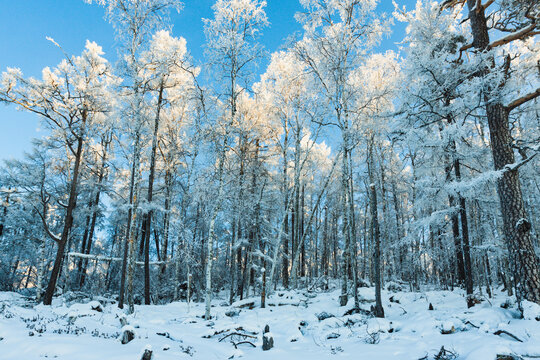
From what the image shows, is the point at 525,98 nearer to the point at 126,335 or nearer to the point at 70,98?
the point at 126,335

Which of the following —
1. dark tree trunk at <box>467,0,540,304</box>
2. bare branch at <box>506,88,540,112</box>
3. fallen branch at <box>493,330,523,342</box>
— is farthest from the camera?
bare branch at <box>506,88,540,112</box>

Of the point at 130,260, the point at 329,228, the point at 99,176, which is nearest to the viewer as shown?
the point at 130,260

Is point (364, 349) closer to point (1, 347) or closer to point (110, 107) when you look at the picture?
point (1, 347)

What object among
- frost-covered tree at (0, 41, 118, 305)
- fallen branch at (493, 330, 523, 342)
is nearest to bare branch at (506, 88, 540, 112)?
fallen branch at (493, 330, 523, 342)

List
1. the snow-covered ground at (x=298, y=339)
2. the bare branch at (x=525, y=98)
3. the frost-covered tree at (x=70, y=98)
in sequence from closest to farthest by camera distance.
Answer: the snow-covered ground at (x=298, y=339)
the bare branch at (x=525, y=98)
the frost-covered tree at (x=70, y=98)

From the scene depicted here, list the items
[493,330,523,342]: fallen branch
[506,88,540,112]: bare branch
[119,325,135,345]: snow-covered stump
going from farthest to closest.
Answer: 1. [506,88,540,112]: bare branch
2. [119,325,135,345]: snow-covered stump
3. [493,330,523,342]: fallen branch

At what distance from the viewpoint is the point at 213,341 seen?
5.88 meters

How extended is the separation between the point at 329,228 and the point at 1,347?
89.4 ft

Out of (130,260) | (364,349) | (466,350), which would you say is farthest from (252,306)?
(466,350)

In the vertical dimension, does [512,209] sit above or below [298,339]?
above

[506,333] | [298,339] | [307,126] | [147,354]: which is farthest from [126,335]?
[307,126]

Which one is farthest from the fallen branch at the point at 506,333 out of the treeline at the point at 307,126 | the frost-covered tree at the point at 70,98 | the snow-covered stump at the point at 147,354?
the frost-covered tree at the point at 70,98

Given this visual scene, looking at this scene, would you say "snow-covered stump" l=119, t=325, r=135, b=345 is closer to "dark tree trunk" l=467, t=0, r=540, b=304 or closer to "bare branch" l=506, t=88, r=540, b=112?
"dark tree trunk" l=467, t=0, r=540, b=304

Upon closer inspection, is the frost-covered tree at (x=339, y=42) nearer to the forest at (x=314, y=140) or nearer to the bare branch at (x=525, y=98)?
the forest at (x=314, y=140)
